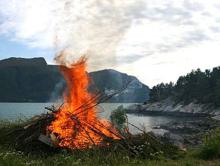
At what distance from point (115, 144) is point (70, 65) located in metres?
5.02

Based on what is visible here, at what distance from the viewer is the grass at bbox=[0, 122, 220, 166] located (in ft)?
52.9

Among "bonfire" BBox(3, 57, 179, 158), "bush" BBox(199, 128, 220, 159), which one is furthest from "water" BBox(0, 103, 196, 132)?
"bush" BBox(199, 128, 220, 159)

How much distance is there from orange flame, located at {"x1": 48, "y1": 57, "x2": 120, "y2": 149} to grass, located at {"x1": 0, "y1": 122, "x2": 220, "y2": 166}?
96cm

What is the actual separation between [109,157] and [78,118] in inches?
158

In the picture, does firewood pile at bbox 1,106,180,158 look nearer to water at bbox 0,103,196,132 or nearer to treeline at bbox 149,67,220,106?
water at bbox 0,103,196,132

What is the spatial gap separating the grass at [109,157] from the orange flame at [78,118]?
3.16 feet

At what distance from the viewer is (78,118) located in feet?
67.9

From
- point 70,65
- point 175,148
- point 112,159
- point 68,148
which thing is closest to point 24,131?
point 68,148

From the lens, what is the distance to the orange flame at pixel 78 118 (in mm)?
19641

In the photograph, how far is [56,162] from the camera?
1598 cm

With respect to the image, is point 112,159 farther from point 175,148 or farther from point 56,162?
point 175,148

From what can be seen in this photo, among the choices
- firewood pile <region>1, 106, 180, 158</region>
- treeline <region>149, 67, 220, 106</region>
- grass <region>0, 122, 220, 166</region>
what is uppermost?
treeline <region>149, 67, 220, 106</region>

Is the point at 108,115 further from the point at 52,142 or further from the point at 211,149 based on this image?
the point at 211,149

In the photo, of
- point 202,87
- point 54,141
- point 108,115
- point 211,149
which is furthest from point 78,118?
point 202,87
